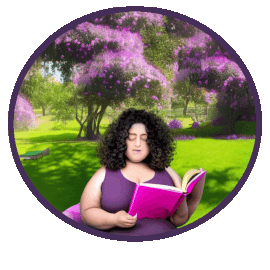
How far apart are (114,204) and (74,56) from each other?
4.01 ft

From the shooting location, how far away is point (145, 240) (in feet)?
Result: 10.3

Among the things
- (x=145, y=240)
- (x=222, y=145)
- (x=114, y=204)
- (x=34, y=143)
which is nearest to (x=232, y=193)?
(x=222, y=145)

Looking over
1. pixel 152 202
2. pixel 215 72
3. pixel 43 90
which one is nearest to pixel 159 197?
pixel 152 202

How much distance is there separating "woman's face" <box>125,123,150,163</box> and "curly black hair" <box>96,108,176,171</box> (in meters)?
0.03

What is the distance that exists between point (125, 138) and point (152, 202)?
0.53 meters

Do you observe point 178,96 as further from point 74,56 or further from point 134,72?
point 74,56

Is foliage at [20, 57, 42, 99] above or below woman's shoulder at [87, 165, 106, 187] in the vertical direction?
above

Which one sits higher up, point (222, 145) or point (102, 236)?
point (222, 145)

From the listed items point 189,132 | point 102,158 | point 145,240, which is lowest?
point 145,240

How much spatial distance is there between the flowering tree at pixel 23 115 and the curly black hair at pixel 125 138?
0.60 metres

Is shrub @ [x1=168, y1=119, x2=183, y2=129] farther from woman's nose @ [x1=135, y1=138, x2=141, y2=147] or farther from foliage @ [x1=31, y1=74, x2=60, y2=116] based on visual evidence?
foliage @ [x1=31, y1=74, x2=60, y2=116]

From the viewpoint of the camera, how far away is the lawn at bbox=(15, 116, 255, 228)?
3158mm

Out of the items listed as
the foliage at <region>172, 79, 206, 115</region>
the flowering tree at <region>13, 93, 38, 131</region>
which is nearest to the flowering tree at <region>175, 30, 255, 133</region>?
the foliage at <region>172, 79, 206, 115</region>

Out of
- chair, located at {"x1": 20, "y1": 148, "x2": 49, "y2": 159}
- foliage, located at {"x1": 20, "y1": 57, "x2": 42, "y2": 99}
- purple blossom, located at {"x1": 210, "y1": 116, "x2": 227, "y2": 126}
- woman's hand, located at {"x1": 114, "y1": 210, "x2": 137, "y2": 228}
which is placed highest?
foliage, located at {"x1": 20, "y1": 57, "x2": 42, "y2": 99}
